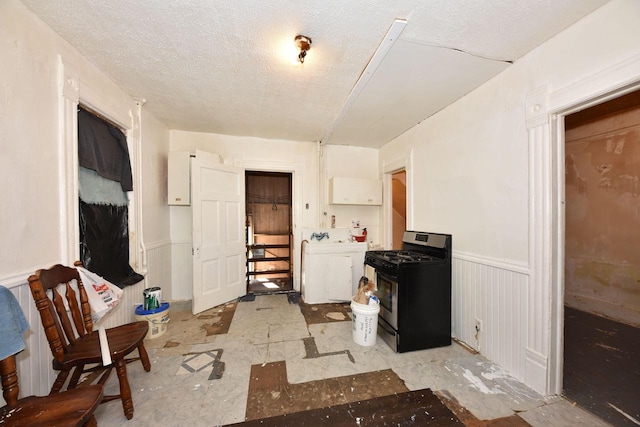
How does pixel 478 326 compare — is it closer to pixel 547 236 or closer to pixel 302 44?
pixel 547 236

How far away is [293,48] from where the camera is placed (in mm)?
1721

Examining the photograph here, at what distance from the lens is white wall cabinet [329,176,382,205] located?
374 centimetres

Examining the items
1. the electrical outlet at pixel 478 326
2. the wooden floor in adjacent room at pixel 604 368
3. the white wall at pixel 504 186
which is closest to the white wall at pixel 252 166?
the white wall at pixel 504 186

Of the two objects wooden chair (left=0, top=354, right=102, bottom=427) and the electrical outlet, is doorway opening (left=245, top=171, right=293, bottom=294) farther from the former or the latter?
wooden chair (left=0, top=354, right=102, bottom=427)

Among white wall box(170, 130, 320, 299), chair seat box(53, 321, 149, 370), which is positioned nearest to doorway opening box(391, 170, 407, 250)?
white wall box(170, 130, 320, 299)

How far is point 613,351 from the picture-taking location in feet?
6.94

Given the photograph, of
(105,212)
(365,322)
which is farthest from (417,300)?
(105,212)

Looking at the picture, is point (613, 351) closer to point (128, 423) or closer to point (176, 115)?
point (128, 423)

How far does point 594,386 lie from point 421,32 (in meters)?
2.82

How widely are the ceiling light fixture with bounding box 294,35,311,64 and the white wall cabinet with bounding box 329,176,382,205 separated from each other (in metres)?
2.18

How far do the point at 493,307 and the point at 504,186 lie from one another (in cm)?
105

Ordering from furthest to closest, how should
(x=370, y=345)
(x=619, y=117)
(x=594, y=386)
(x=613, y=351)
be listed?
(x=619, y=117), (x=370, y=345), (x=613, y=351), (x=594, y=386)

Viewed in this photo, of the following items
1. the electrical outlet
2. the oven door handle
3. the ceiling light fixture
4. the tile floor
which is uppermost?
the ceiling light fixture

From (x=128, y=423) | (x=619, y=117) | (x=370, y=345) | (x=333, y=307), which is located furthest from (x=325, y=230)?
(x=619, y=117)
